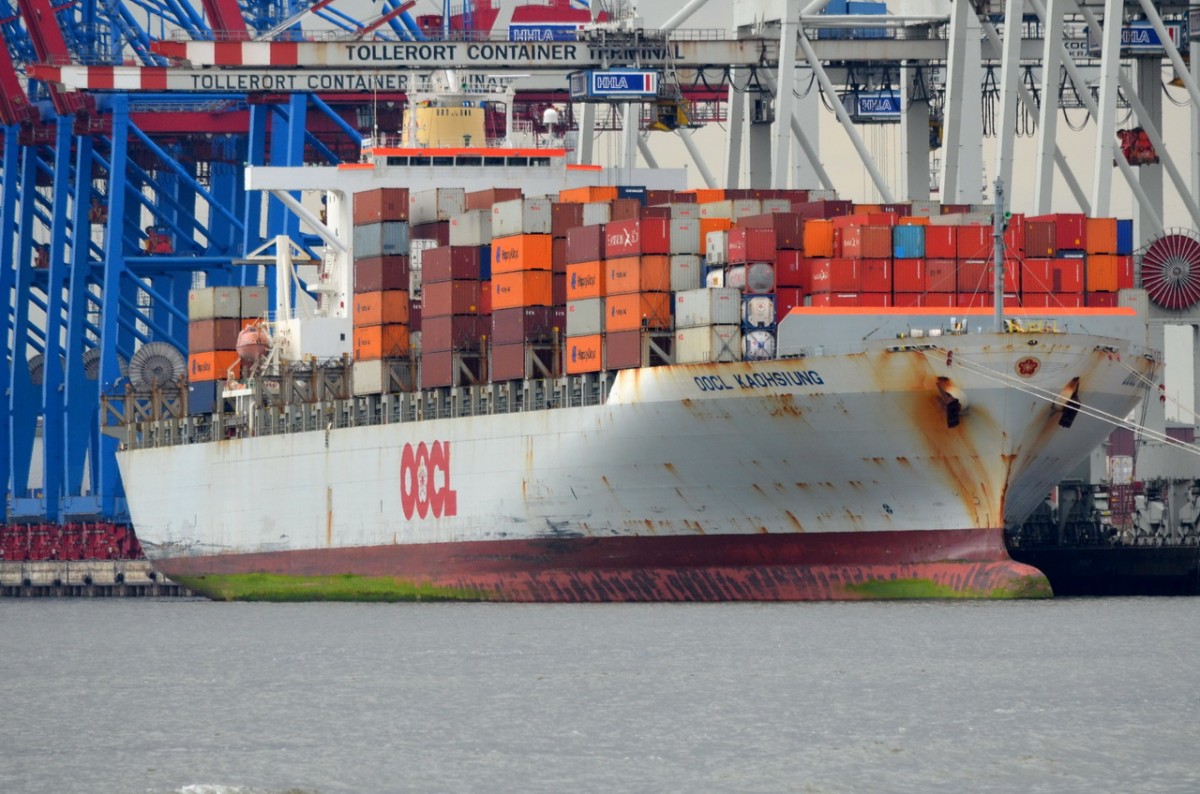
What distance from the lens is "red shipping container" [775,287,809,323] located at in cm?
5000

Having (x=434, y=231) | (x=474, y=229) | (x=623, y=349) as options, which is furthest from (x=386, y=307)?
(x=623, y=349)

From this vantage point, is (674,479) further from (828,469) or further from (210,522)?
(210,522)

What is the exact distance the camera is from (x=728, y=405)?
4978cm

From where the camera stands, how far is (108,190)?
85500mm

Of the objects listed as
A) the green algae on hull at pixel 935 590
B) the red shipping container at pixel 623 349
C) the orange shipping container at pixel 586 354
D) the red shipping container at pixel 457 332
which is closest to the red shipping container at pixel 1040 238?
the green algae on hull at pixel 935 590

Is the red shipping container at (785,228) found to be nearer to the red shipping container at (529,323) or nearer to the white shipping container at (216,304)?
the red shipping container at (529,323)

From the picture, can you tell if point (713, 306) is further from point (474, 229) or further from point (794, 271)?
point (474, 229)

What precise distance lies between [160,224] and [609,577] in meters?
41.3

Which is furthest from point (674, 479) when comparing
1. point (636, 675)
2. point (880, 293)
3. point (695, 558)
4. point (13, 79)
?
point (13, 79)

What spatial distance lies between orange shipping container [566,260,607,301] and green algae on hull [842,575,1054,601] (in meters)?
7.90

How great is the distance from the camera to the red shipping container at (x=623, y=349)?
5109cm

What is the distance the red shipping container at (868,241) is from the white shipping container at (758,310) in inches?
70.9

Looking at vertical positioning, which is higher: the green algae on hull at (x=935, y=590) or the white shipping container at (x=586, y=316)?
the white shipping container at (x=586, y=316)

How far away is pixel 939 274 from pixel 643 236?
593 cm
